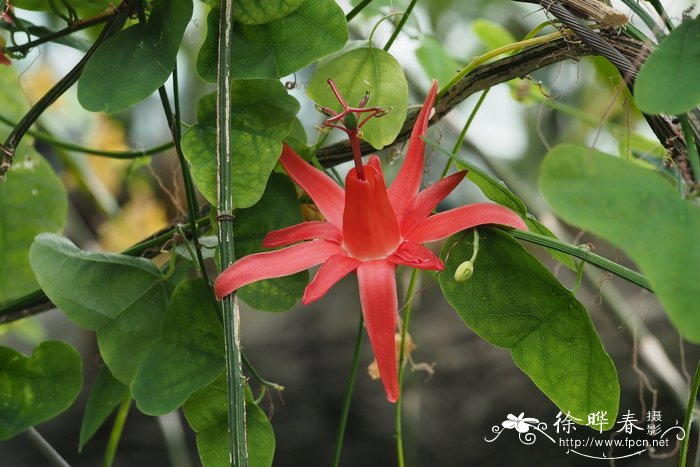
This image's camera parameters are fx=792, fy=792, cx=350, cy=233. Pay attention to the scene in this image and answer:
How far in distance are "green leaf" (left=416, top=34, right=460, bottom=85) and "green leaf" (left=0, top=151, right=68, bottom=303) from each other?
0.37 meters

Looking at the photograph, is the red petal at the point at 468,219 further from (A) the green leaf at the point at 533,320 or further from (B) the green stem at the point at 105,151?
(B) the green stem at the point at 105,151

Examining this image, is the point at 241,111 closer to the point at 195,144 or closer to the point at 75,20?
the point at 195,144

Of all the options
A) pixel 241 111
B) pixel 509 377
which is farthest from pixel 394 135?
pixel 509 377

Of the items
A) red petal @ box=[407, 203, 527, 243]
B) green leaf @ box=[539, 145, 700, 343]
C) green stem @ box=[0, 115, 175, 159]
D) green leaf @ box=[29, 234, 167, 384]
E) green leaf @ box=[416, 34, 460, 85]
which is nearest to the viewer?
green leaf @ box=[539, 145, 700, 343]

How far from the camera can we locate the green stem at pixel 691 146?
1.31ft

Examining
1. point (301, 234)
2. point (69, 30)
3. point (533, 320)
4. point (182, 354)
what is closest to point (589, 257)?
point (533, 320)

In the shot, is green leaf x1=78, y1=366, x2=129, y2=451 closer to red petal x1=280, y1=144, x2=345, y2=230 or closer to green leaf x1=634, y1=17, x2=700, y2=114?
red petal x1=280, y1=144, x2=345, y2=230

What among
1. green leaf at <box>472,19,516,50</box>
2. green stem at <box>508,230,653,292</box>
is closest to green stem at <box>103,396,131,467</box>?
green stem at <box>508,230,653,292</box>

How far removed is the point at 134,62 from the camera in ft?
1.62

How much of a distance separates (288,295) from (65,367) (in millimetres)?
213

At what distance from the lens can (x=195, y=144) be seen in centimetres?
47

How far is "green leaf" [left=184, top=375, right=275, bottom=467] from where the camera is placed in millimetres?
512

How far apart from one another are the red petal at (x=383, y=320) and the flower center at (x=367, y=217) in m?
0.02

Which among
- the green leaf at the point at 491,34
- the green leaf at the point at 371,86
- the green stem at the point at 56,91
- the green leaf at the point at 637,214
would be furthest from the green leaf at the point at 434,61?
the green leaf at the point at 637,214
